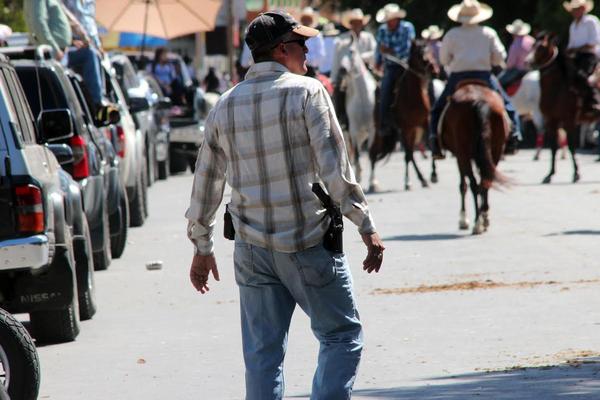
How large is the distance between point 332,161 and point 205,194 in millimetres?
630

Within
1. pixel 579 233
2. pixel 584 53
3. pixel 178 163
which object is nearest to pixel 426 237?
pixel 579 233

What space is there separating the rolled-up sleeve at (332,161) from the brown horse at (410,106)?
16.6 meters

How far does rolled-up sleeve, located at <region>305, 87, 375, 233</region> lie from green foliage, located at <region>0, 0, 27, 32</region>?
18.3m

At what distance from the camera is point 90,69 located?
1691 cm

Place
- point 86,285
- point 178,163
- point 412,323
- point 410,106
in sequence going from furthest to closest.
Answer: point 178,163 → point 410,106 → point 86,285 → point 412,323

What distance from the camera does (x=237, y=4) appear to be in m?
51.7

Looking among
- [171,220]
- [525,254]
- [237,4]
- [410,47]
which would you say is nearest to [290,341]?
[525,254]

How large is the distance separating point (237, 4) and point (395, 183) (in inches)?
1095

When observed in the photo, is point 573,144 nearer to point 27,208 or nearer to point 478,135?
point 478,135

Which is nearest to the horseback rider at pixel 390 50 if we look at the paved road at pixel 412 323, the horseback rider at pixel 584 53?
the horseback rider at pixel 584 53

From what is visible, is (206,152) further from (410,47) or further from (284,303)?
(410,47)

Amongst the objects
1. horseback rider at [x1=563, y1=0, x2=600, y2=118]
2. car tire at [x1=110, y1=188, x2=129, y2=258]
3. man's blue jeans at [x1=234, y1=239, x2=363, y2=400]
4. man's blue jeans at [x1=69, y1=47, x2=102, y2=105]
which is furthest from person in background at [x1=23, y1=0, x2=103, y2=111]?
horseback rider at [x1=563, y1=0, x2=600, y2=118]

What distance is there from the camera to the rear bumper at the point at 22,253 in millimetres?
8789

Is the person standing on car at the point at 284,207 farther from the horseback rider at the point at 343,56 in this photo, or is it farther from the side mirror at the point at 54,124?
the horseback rider at the point at 343,56
